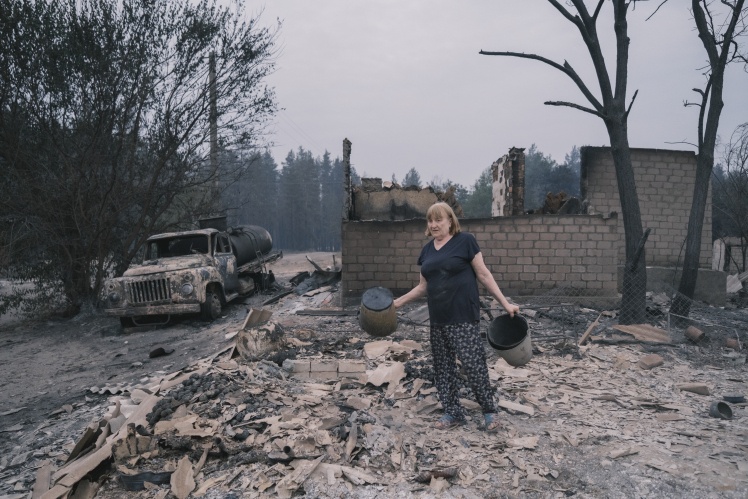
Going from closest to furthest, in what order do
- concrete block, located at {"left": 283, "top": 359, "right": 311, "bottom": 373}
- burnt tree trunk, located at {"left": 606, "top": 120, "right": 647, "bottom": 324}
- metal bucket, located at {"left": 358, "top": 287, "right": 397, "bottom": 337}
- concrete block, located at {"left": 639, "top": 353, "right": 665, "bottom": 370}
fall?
metal bucket, located at {"left": 358, "top": 287, "right": 397, "bottom": 337}, concrete block, located at {"left": 283, "top": 359, "right": 311, "bottom": 373}, concrete block, located at {"left": 639, "top": 353, "right": 665, "bottom": 370}, burnt tree trunk, located at {"left": 606, "top": 120, "right": 647, "bottom": 324}

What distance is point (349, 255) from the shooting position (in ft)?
33.3

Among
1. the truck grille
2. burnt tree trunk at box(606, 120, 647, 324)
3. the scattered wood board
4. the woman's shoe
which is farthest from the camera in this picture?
the truck grille

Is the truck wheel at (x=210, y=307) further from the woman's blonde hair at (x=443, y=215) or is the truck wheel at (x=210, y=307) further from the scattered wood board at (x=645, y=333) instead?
the scattered wood board at (x=645, y=333)

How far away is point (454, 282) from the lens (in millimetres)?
3676

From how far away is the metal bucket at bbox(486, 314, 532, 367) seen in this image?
4.20m

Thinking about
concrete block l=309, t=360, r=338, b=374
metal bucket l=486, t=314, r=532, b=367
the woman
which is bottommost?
concrete block l=309, t=360, r=338, b=374

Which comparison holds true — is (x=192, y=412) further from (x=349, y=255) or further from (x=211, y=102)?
(x=211, y=102)

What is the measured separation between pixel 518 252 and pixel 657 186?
571 centimetres

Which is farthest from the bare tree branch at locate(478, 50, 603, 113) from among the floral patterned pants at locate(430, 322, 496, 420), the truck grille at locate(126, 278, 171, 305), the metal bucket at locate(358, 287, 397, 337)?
the truck grille at locate(126, 278, 171, 305)

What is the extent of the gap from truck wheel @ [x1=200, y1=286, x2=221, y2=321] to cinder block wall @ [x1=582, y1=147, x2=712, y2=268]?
31.9 ft

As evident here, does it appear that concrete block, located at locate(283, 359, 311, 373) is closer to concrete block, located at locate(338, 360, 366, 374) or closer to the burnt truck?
concrete block, located at locate(338, 360, 366, 374)

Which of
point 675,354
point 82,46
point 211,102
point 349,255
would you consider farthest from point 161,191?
point 675,354

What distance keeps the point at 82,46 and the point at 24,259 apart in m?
5.18

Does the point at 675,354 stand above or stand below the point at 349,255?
below
